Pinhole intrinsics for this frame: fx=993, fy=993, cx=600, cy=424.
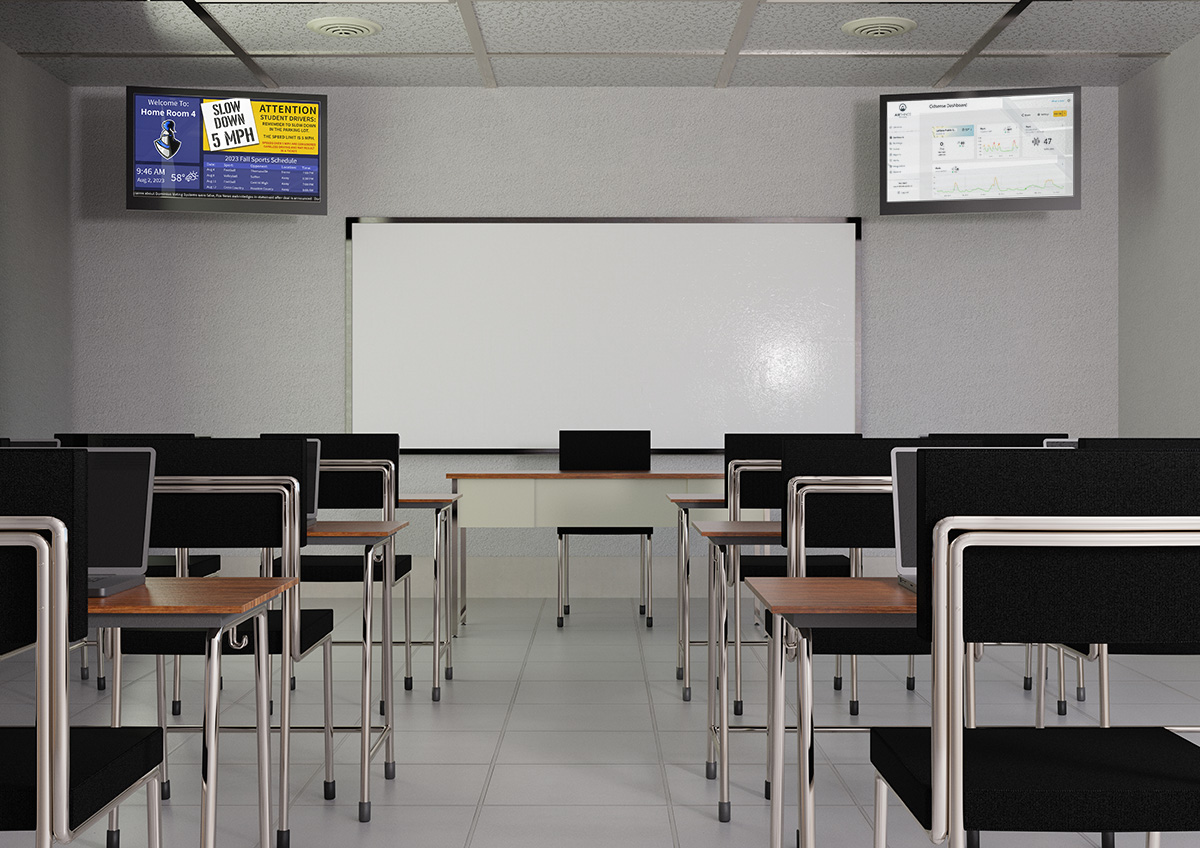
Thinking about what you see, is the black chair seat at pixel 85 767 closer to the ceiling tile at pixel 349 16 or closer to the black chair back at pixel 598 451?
the black chair back at pixel 598 451

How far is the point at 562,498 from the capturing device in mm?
4520

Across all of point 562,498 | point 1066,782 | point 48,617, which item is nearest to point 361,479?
point 562,498

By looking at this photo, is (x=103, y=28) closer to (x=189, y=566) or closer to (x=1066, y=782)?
(x=189, y=566)

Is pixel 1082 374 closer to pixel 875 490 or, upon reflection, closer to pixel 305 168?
pixel 875 490

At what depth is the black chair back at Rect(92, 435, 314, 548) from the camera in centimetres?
240

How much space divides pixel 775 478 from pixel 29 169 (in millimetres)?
4238

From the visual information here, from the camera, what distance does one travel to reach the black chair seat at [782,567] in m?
3.37

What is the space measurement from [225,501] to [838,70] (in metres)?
4.20

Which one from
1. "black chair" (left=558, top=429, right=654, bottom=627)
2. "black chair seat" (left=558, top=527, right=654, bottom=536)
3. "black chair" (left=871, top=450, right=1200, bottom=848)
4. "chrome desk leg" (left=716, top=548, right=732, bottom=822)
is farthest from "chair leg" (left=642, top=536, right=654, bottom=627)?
"black chair" (left=871, top=450, right=1200, bottom=848)

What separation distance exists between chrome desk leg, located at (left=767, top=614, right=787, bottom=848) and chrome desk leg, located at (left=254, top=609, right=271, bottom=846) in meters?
0.98

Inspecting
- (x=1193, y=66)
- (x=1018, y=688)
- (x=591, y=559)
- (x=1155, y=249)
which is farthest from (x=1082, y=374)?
(x=591, y=559)

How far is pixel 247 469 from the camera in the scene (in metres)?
2.43

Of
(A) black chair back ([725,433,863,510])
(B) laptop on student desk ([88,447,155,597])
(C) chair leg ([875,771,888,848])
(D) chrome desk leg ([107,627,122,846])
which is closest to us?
(C) chair leg ([875,771,888,848])

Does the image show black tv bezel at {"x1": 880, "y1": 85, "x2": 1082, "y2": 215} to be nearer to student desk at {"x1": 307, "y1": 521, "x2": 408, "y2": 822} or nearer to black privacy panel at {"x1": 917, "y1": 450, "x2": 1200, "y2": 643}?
student desk at {"x1": 307, "y1": 521, "x2": 408, "y2": 822}
